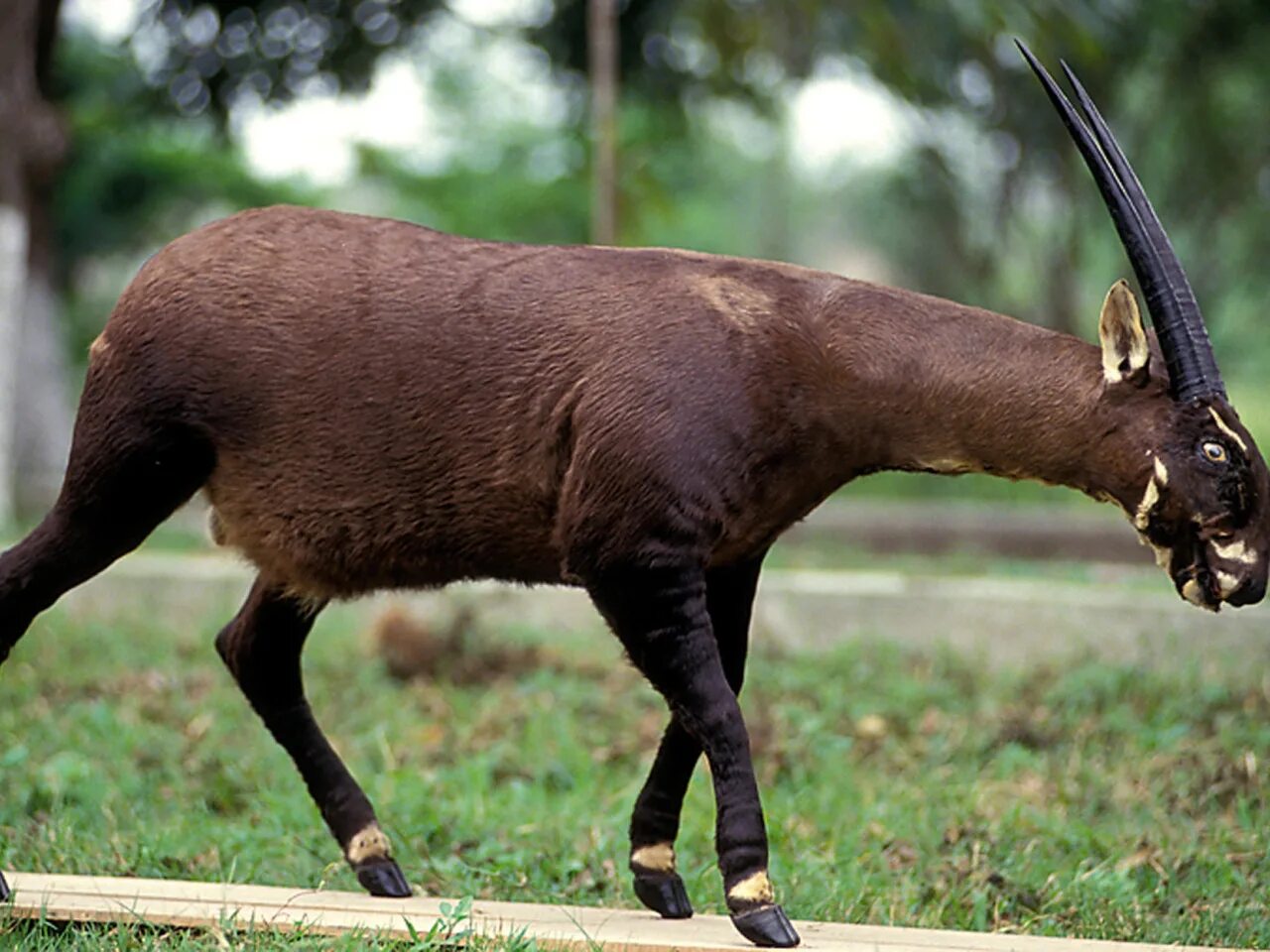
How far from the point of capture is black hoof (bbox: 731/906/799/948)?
146 inches

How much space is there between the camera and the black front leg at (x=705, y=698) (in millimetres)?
3744

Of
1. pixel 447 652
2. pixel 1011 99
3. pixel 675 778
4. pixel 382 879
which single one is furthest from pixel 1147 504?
pixel 1011 99

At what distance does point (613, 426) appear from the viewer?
3.83 meters

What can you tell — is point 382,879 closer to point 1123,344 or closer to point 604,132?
point 1123,344

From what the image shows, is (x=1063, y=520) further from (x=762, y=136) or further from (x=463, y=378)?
(x=762, y=136)

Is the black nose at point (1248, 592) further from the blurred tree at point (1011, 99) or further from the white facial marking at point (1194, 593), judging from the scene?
the blurred tree at point (1011, 99)

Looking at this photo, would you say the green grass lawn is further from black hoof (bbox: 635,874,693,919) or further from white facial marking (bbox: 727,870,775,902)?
white facial marking (bbox: 727,870,775,902)

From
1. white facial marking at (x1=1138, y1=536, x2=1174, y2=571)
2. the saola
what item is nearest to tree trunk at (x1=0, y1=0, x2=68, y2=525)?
the saola

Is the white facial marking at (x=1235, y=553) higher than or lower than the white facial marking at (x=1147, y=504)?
lower

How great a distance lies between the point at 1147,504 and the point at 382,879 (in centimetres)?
206

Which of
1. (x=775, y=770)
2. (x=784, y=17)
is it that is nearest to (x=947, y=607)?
(x=775, y=770)

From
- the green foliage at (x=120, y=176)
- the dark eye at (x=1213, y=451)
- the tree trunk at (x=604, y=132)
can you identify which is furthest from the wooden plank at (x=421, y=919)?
the green foliage at (x=120, y=176)

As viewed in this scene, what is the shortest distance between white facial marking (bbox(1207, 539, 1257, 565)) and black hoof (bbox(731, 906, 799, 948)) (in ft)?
3.83

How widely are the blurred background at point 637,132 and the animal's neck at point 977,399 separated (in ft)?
21.0
